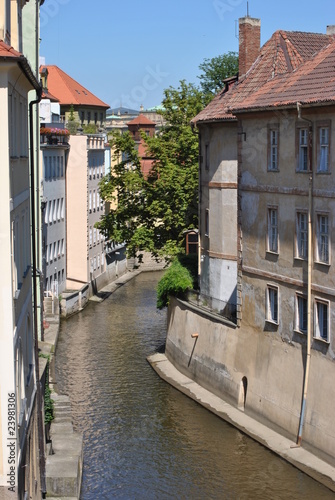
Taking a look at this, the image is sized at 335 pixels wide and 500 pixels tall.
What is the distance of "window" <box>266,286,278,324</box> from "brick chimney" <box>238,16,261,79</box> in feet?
33.9

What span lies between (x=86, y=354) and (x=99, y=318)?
372 inches

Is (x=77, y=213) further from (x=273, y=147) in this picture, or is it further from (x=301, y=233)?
(x=301, y=233)

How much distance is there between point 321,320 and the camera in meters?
28.5

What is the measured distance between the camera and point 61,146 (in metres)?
57.0

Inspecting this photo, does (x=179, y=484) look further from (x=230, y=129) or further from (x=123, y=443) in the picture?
(x=230, y=129)

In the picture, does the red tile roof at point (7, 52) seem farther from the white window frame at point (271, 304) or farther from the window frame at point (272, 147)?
the white window frame at point (271, 304)

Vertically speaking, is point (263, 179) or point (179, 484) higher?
point (263, 179)

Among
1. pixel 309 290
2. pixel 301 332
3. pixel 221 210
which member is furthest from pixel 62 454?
pixel 221 210

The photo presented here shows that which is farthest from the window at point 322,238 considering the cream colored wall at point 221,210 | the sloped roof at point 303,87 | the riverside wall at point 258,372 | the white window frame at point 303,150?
the cream colored wall at point 221,210

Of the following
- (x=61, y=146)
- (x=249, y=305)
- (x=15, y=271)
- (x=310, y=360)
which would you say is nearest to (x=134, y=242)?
(x=61, y=146)

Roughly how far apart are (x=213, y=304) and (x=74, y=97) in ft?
218

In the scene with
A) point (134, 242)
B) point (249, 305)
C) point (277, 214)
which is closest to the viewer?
point (277, 214)

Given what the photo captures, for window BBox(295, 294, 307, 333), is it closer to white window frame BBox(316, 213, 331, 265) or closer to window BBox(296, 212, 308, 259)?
window BBox(296, 212, 308, 259)

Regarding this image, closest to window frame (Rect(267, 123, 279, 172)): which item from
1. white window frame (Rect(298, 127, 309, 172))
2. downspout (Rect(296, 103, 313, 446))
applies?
white window frame (Rect(298, 127, 309, 172))
